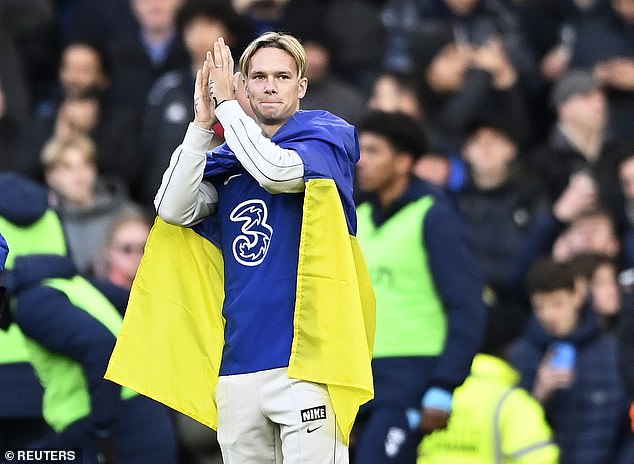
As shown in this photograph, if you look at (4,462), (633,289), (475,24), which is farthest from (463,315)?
(475,24)

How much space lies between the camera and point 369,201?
26.7ft

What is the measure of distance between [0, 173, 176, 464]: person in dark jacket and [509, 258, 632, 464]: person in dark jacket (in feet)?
8.98

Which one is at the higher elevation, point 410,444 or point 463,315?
point 463,315

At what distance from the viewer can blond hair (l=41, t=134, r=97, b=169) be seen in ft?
37.4

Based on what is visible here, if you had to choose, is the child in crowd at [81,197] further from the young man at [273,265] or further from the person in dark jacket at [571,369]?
the young man at [273,265]

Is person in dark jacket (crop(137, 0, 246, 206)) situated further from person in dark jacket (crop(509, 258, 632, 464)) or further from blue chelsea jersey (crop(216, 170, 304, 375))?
blue chelsea jersey (crop(216, 170, 304, 375))

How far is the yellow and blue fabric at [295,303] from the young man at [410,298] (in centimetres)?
158

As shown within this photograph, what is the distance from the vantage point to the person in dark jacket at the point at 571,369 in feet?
30.2

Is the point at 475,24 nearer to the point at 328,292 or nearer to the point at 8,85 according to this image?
the point at 8,85

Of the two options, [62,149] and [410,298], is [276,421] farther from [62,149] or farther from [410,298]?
[62,149]

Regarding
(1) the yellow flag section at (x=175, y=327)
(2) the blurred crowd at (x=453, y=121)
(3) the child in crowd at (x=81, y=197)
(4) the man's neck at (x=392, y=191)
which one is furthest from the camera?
(3) the child in crowd at (x=81, y=197)

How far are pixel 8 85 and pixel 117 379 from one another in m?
6.64

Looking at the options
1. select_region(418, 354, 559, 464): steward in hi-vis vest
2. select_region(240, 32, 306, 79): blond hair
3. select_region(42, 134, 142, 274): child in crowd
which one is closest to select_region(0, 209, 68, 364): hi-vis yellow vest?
select_region(240, 32, 306, 79): blond hair

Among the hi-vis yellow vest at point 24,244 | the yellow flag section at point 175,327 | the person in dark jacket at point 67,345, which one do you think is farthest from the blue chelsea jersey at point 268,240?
the hi-vis yellow vest at point 24,244
